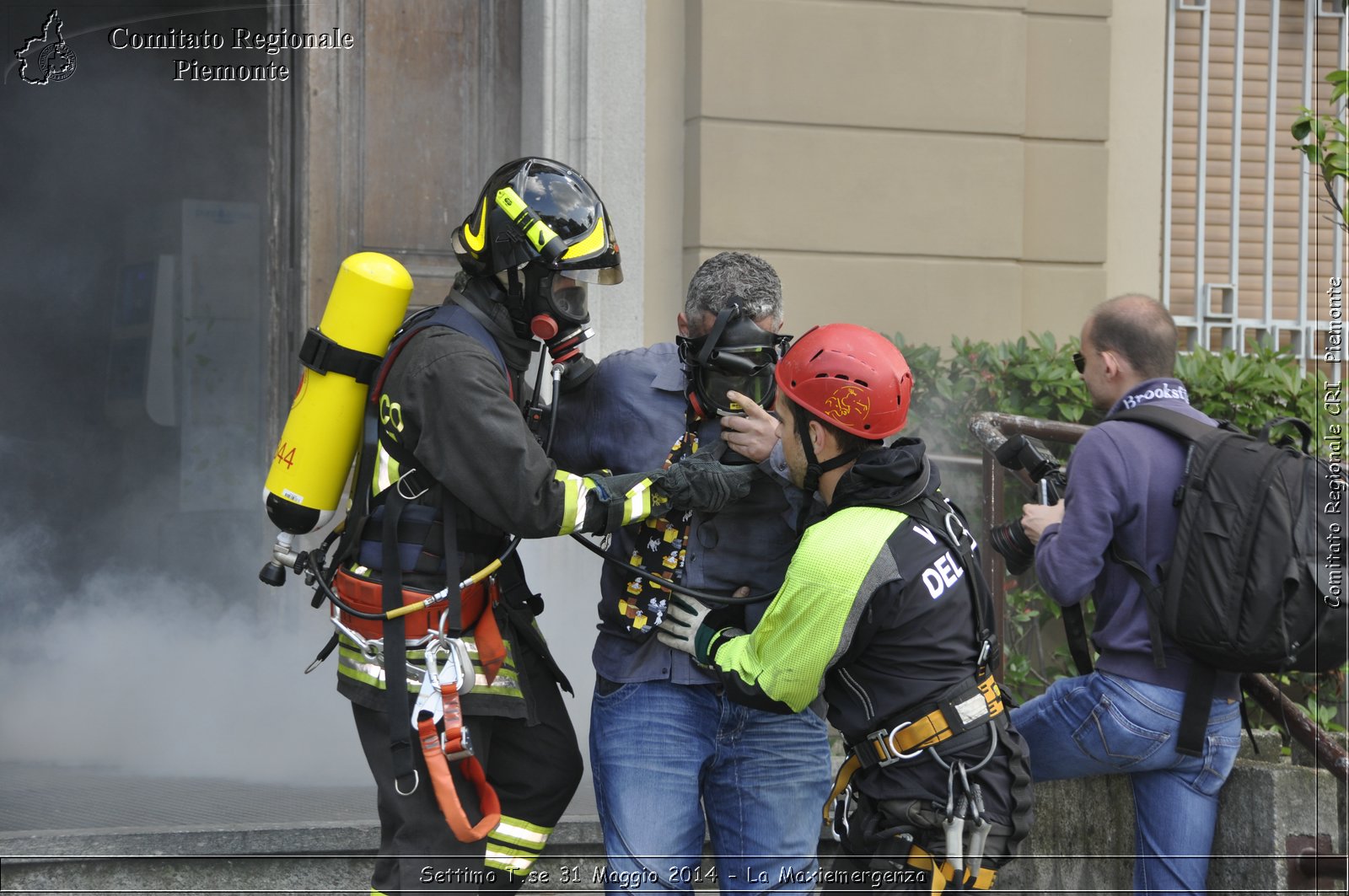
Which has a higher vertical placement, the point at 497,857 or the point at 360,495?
the point at 360,495

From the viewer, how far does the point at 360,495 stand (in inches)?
110

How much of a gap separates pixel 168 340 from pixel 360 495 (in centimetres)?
541

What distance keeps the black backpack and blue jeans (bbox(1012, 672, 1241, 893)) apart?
0.36ft

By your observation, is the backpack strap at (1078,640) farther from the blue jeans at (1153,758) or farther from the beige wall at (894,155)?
the beige wall at (894,155)

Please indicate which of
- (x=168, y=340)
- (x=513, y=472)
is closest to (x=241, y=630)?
(x=168, y=340)

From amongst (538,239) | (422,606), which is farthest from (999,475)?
(422,606)

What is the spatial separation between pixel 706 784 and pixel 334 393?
46.9 inches

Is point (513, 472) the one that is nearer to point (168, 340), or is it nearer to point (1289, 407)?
point (1289, 407)

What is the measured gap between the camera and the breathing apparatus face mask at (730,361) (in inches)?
113

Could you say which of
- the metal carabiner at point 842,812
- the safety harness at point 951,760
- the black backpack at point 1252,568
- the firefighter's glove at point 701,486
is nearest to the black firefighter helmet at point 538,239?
the firefighter's glove at point 701,486

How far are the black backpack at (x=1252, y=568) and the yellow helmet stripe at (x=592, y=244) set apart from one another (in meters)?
1.50

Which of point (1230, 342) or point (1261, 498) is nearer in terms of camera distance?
point (1261, 498)

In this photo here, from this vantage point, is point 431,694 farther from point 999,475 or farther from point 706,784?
point 999,475

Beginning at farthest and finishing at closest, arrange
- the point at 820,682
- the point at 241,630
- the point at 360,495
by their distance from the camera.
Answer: the point at 241,630
the point at 360,495
the point at 820,682
